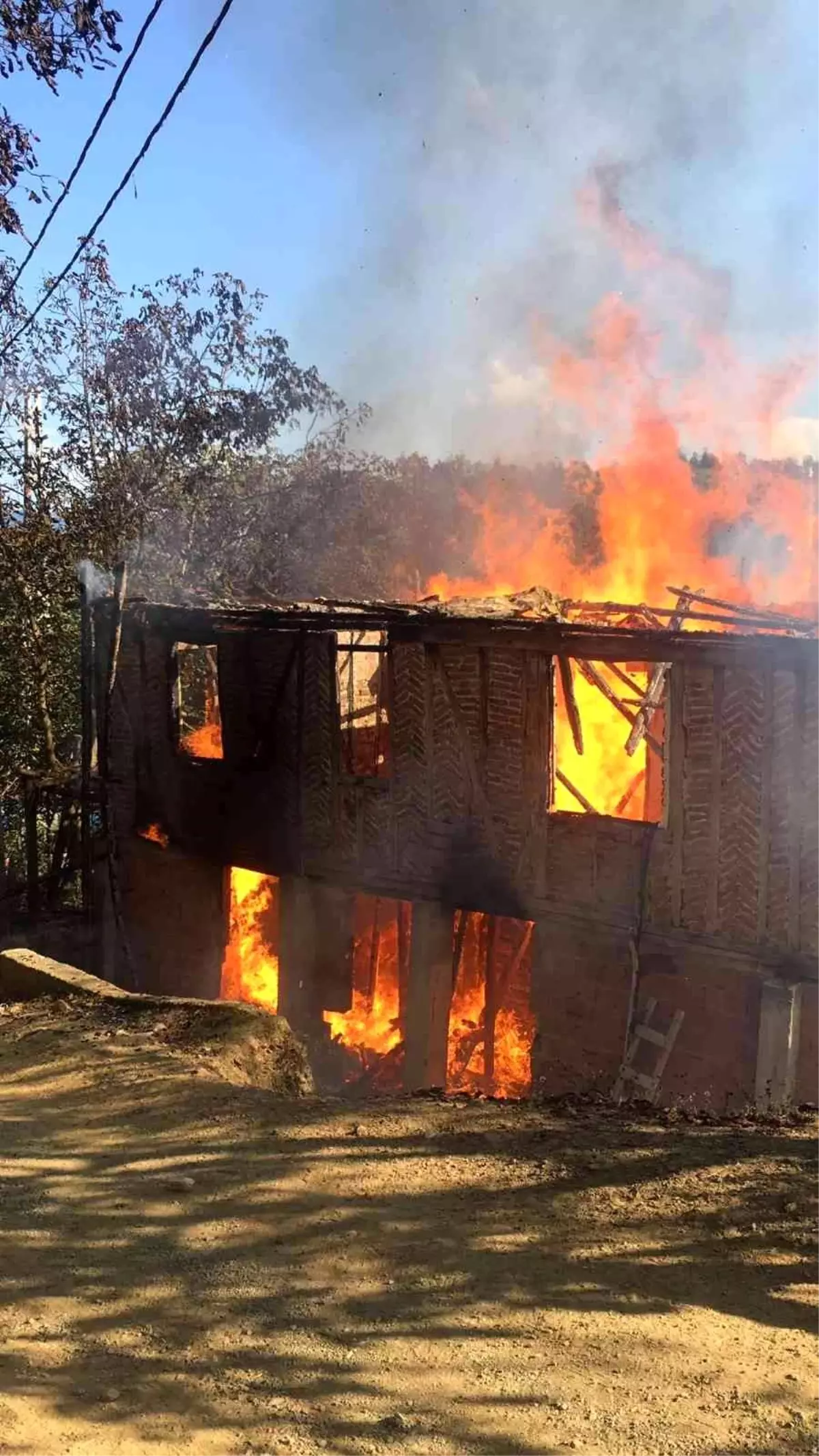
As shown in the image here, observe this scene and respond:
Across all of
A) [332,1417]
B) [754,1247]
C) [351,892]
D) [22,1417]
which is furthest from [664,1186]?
[351,892]

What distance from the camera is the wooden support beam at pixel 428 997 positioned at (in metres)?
13.8

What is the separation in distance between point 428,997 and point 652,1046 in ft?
10.3

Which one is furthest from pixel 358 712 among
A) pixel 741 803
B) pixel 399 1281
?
pixel 399 1281

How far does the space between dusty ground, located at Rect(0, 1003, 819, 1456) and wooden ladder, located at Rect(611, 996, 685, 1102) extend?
17.7 ft

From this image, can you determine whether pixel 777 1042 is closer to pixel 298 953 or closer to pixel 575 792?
pixel 575 792

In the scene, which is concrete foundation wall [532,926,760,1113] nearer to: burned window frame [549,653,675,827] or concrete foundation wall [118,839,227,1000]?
burned window frame [549,653,675,827]

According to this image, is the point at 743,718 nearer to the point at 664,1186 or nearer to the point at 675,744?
the point at 675,744

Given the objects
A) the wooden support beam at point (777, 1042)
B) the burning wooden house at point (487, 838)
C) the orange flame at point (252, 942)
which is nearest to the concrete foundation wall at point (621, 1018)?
the burning wooden house at point (487, 838)

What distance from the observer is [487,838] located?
13.1 m

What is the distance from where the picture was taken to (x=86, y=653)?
1609cm

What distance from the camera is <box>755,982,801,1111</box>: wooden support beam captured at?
11.0 m

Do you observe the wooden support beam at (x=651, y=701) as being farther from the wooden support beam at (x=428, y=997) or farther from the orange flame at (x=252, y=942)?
the orange flame at (x=252, y=942)

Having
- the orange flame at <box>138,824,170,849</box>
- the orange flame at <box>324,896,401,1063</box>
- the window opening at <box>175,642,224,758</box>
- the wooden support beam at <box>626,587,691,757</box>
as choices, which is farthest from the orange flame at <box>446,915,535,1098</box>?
the window opening at <box>175,642,224,758</box>

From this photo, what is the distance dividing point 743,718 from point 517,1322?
7599 mm
